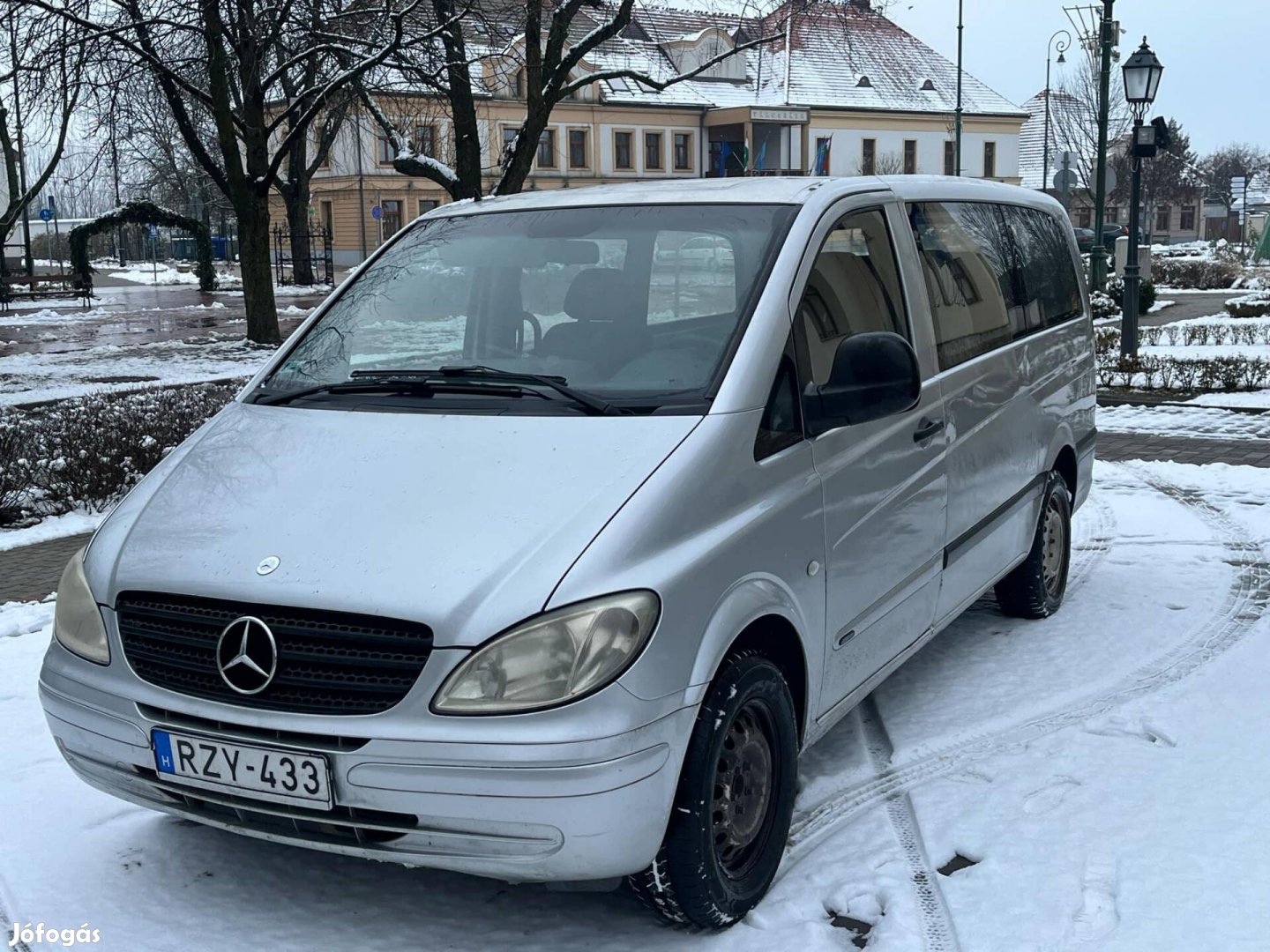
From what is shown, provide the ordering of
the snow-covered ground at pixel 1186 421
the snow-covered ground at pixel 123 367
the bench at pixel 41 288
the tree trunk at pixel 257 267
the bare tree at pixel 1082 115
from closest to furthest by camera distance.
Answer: the snow-covered ground at pixel 1186 421 < the snow-covered ground at pixel 123 367 < the tree trunk at pixel 257 267 < the bench at pixel 41 288 < the bare tree at pixel 1082 115

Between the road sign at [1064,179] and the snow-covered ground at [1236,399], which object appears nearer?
the snow-covered ground at [1236,399]

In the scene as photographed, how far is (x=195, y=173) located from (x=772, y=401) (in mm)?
51625

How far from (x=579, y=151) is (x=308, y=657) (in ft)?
216

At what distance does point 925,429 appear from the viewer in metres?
4.61

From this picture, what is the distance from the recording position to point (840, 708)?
4141 millimetres

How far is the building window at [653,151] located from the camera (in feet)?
224

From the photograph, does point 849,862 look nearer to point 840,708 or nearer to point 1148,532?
point 840,708

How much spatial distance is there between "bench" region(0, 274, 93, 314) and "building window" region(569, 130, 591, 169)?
1111 inches

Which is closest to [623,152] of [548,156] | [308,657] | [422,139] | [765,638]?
[548,156]

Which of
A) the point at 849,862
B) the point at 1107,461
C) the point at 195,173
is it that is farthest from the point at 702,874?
the point at 195,173

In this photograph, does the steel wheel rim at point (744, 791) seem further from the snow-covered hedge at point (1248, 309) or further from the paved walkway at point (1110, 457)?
the snow-covered hedge at point (1248, 309)

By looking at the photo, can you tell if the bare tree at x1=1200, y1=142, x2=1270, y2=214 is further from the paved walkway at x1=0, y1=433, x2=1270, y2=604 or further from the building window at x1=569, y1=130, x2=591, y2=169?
the paved walkway at x1=0, y1=433, x2=1270, y2=604

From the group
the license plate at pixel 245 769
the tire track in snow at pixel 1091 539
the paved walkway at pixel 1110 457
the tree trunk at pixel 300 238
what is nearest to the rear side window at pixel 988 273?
the tire track in snow at pixel 1091 539

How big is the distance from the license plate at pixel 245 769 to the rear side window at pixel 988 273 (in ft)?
8.94
